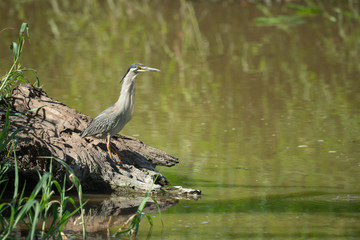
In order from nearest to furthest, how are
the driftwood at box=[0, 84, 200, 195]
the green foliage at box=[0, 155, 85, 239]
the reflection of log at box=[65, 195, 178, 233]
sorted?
the green foliage at box=[0, 155, 85, 239] → the reflection of log at box=[65, 195, 178, 233] → the driftwood at box=[0, 84, 200, 195]

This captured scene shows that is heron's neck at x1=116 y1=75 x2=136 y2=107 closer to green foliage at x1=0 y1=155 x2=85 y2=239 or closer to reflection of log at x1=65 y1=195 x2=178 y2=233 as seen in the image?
reflection of log at x1=65 y1=195 x2=178 y2=233

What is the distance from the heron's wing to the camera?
5.75m

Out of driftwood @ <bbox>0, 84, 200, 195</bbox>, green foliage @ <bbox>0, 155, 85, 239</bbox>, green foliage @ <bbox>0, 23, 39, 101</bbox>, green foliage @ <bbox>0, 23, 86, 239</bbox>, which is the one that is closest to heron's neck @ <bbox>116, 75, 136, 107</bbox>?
driftwood @ <bbox>0, 84, 200, 195</bbox>

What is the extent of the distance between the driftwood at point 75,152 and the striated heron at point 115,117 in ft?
0.46

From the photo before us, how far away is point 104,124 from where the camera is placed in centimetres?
575

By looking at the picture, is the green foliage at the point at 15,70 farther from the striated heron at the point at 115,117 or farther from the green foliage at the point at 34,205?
the striated heron at the point at 115,117

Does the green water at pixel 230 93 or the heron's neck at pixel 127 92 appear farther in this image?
the heron's neck at pixel 127 92

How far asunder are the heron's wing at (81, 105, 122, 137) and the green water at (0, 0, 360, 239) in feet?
2.41

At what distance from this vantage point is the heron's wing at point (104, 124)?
18.9 feet

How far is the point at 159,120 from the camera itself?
798 cm

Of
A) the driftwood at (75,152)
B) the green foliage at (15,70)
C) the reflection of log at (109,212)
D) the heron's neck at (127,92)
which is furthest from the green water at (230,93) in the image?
the green foliage at (15,70)

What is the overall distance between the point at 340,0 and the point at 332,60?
5026mm

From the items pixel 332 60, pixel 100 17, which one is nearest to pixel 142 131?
pixel 332 60

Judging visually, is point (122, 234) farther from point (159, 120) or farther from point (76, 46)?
point (76, 46)
